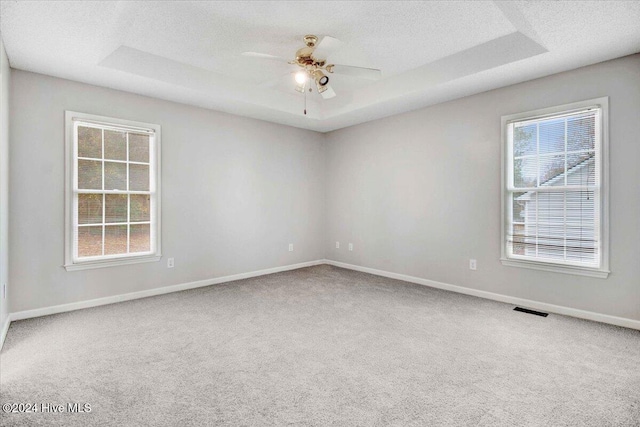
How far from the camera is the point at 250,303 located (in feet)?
12.6

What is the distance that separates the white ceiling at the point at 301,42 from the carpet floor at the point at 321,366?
8.29ft

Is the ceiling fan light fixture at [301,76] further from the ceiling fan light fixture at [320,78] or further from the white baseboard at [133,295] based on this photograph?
the white baseboard at [133,295]

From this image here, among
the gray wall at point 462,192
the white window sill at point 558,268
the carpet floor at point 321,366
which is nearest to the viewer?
the carpet floor at point 321,366

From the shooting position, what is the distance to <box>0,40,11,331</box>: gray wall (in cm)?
279

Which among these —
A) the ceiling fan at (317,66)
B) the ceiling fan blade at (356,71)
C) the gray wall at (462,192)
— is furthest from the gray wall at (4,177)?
the gray wall at (462,192)

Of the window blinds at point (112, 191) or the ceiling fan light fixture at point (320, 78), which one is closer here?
the ceiling fan light fixture at point (320, 78)

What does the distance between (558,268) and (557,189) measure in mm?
839

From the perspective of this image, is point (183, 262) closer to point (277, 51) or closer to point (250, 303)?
point (250, 303)

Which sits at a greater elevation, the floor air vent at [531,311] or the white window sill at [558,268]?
the white window sill at [558,268]

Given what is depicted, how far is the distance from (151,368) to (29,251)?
2178 millimetres

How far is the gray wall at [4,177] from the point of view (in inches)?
110

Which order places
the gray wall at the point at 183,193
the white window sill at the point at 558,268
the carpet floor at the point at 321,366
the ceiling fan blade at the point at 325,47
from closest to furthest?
the carpet floor at the point at 321,366, the ceiling fan blade at the point at 325,47, the white window sill at the point at 558,268, the gray wall at the point at 183,193

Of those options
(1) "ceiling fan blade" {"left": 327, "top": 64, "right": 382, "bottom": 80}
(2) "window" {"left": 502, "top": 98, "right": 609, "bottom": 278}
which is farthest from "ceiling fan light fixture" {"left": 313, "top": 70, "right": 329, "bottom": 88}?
(2) "window" {"left": 502, "top": 98, "right": 609, "bottom": 278}

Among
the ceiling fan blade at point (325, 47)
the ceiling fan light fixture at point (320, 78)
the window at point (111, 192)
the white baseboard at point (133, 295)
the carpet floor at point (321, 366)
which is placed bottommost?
the carpet floor at point (321, 366)
